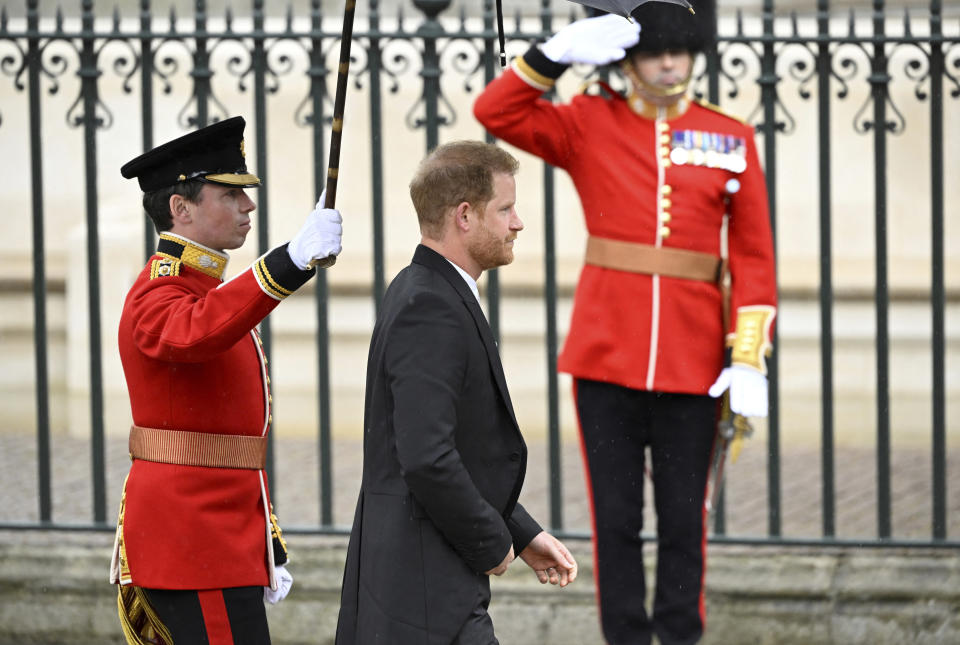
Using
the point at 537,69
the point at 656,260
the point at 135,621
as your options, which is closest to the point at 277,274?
the point at 135,621

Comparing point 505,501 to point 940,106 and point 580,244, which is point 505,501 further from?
point 580,244

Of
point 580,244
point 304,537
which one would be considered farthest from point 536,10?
point 304,537

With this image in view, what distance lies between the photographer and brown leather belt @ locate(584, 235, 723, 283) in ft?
15.3

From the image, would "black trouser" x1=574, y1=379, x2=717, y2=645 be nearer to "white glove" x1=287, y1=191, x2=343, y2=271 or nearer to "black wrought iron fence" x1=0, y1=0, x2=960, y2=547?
"black wrought iron fence" x1=0, y1=0, x2=960, y2=547

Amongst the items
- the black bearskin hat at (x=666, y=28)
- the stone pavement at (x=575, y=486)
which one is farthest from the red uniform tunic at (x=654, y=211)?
the stone pavement at (x=575, y=486)

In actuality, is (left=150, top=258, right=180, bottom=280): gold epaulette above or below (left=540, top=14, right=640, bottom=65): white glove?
below

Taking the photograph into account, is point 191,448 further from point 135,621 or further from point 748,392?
point 748,392

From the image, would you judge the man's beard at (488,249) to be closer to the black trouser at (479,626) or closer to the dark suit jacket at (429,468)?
the dark suit jacket at (429,468)

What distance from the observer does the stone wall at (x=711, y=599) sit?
543 cm

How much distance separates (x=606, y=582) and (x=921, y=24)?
14.0 ft

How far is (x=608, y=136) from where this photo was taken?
15.4ft

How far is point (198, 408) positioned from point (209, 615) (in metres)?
0.48

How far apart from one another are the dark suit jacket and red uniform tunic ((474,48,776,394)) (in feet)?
4.36

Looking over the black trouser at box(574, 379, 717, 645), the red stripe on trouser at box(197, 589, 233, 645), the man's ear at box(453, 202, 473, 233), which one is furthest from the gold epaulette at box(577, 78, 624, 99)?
the red stripe on trouser at box(197, 589, 233, 645)
